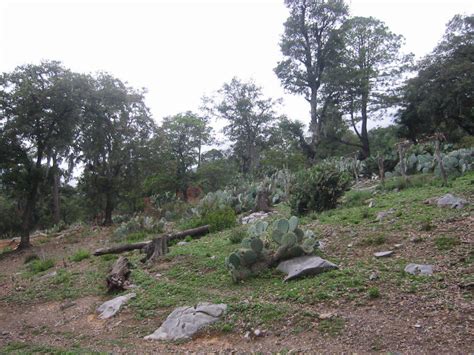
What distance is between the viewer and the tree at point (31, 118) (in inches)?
491

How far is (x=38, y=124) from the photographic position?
12.9m

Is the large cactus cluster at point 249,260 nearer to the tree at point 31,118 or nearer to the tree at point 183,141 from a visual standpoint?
the tree at point 31,118

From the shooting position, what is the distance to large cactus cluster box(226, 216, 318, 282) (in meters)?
4.96

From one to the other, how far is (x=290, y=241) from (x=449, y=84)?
18.7m

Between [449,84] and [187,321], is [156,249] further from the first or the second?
[449,84]

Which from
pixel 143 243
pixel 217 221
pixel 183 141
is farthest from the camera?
pixel 183 141

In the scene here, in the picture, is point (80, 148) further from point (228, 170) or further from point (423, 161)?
point (423, 161)

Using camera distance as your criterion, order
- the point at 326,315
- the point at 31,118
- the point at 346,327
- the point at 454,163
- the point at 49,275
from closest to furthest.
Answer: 1. the point at 346,327
2. the point at 326,315
3. the point at 49,275
4. the point at 454,163
5. the point at 31,118

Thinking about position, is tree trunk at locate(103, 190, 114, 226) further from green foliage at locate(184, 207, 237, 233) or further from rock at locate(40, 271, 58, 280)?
rock at locate(40, 271, 58, 280)

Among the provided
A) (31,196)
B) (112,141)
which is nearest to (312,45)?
(112,141)

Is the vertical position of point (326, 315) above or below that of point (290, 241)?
below

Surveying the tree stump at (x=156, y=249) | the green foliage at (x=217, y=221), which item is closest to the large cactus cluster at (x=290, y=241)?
the tree stump at (x=156, y=249)

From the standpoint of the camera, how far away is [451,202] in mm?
6176

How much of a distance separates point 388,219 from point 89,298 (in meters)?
4.99
